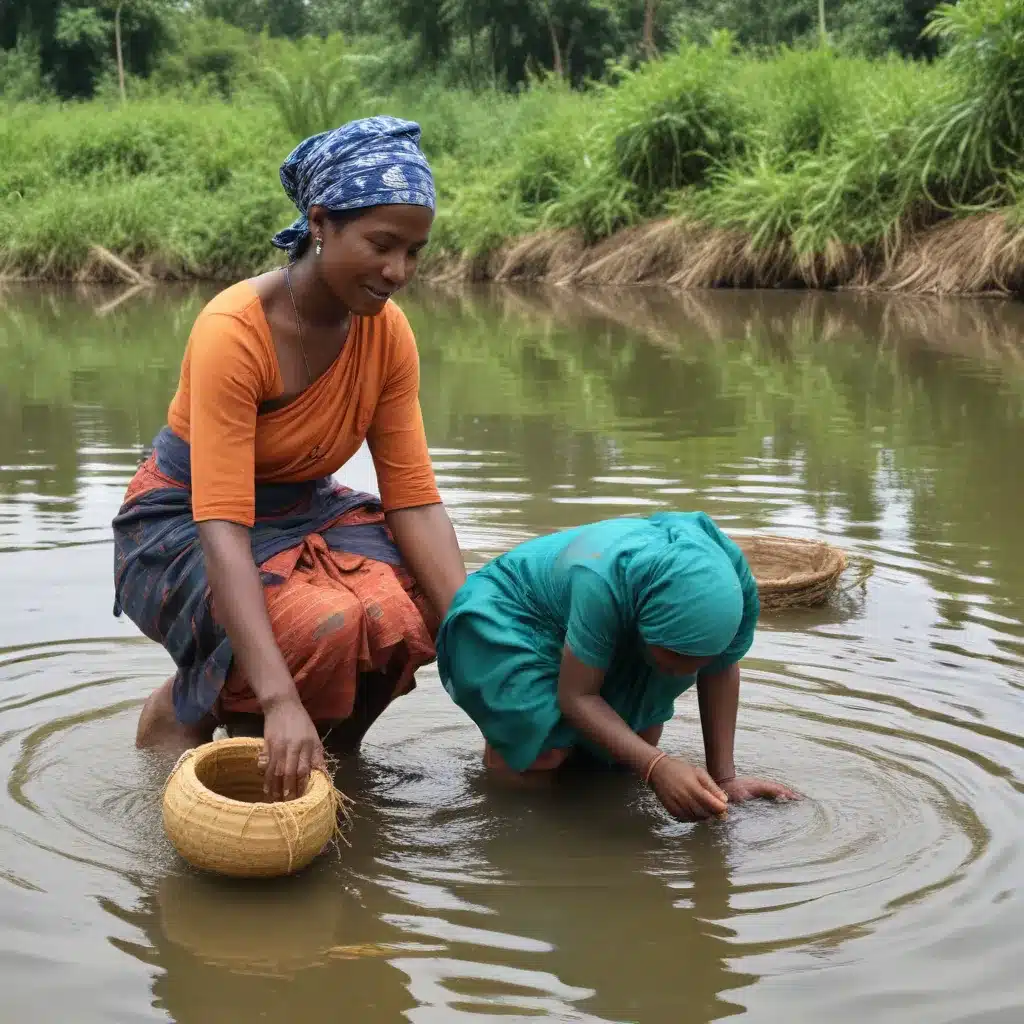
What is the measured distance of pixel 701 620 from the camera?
2.73 meters

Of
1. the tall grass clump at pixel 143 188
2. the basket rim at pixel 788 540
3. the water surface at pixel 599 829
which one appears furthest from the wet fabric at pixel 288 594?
the tall grass clump at pixel 143 188

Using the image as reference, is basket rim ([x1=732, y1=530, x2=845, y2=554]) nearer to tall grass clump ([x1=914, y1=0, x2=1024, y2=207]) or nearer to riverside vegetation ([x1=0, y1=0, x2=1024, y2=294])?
riverside vegetation ([x1=0, y1=0, x2=1024, y2=294])

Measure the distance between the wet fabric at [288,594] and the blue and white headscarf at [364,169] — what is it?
0.66m

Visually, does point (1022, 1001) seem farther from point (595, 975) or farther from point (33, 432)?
point (33, 432)

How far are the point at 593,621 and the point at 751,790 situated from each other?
535 millimetres

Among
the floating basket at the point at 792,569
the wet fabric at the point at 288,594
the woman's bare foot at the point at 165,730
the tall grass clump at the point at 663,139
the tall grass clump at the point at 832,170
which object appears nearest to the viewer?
the wet fabric at the point at 288,594

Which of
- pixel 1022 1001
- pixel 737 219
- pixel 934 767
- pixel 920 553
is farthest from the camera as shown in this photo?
pixel 737 219

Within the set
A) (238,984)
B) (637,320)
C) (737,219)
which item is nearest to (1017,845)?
(238,984)

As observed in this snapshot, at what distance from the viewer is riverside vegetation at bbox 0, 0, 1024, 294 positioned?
13383mm

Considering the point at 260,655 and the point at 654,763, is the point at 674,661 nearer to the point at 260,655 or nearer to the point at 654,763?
the point at 654,763

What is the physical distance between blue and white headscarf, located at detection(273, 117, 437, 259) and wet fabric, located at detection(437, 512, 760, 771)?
739 mm

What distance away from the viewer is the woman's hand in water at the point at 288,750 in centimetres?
272

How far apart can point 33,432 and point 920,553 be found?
4645 millimetres

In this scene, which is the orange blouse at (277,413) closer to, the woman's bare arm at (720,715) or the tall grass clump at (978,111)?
the woman's bare arm at (720,715)
